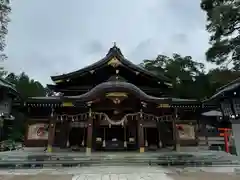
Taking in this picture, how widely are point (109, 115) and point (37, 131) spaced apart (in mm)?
4897

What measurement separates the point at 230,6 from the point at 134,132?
14.2 meters

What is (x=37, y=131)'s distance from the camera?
516 inches

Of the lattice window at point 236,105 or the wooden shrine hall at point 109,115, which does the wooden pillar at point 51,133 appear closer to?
the wooden shrine hall at point 109,115

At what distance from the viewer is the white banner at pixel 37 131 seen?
42.9 feet

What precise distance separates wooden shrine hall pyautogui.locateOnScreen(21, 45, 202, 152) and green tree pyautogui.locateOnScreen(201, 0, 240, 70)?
8.90m

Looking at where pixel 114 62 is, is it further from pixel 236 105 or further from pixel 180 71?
pixel 180 71

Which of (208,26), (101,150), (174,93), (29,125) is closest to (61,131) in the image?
(29,125)

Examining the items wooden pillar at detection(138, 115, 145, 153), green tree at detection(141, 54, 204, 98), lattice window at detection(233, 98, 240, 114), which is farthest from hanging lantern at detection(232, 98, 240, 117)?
green tree at detection(141, 54, 204, 98)

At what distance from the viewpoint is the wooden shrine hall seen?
11.7 metres

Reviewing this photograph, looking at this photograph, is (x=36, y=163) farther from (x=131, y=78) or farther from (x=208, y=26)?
(x=208, y=26)

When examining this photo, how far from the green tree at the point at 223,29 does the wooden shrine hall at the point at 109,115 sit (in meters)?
8.90

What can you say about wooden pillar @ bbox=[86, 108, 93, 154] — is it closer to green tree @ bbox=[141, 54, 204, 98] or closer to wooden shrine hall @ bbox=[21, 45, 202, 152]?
wooden shrine hall @ bbox=[21, 45, 202, 152]

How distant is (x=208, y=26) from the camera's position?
21469mm

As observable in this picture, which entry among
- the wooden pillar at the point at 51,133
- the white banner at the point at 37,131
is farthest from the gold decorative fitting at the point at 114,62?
the white banner at the point at 37,131
